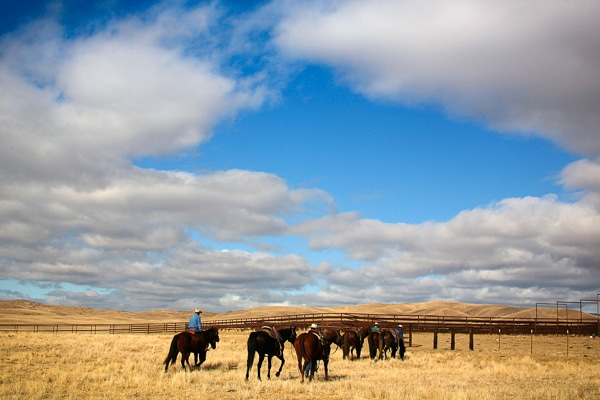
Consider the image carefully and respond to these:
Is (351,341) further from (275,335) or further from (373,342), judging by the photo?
(275,335)

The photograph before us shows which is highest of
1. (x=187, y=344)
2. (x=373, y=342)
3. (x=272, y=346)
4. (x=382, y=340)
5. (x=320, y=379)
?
(x=272, y=346)

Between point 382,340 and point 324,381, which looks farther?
point 382,340

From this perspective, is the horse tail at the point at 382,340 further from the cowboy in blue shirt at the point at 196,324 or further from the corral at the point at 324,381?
the cowboy in blue shirt at the point at 196,324

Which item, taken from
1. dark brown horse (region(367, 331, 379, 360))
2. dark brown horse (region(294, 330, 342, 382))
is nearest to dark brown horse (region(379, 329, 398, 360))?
dark brown horse (region(367, 331, 379, 360))

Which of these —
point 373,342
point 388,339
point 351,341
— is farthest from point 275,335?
point 388,339

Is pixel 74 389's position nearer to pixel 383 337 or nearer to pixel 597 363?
pixel 383 337

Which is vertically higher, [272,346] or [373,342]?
[272,346]

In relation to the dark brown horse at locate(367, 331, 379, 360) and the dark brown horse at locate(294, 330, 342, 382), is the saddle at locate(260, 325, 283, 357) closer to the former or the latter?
the dark brown horse at locate(294, 330, 342, 382)

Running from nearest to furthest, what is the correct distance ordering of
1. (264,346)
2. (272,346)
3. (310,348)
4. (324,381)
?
1. (310,348)
2. (324,381)
3. (264,346)
4. (272,346)

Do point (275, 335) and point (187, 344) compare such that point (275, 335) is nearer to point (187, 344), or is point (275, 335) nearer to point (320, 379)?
point (320, 379)

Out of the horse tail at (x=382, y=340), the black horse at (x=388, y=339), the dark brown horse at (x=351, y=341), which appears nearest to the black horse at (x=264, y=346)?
the dark brown horse at (x=351, y=341)

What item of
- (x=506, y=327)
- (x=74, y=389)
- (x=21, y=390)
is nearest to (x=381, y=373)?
(x=74, y=389)

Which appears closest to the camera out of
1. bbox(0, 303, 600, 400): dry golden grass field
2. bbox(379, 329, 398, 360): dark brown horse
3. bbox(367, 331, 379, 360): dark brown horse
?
bbox(0, 303, 600, 400): dry golden grass field

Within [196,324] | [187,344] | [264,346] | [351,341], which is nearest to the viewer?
[264,346]
